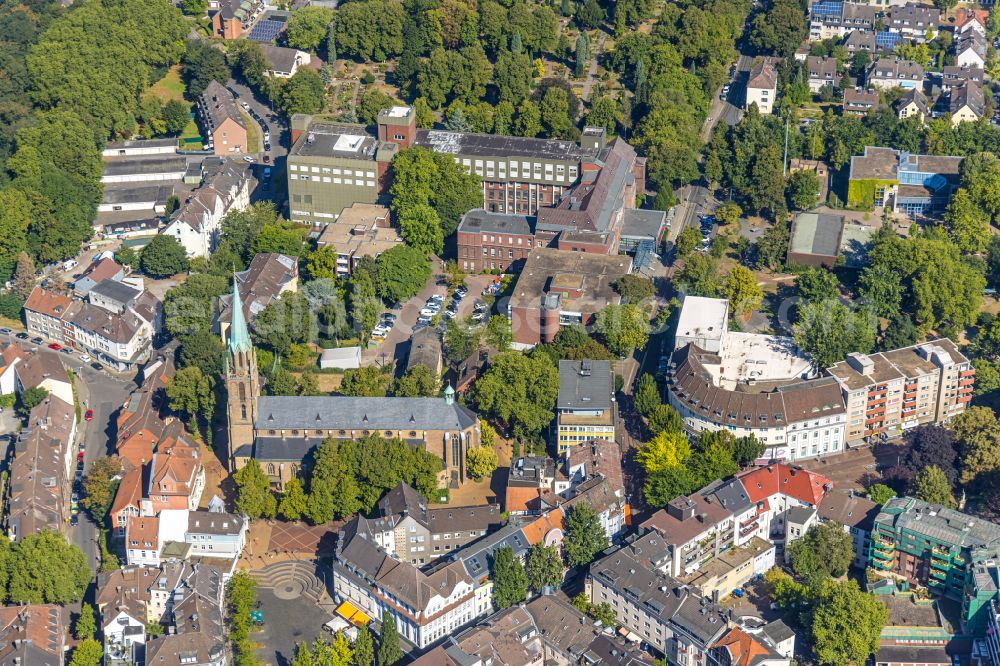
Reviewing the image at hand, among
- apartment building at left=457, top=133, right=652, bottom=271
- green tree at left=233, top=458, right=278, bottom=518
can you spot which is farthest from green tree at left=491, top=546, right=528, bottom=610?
A: apartment building at left=457, top=133, right=652, bottom=271

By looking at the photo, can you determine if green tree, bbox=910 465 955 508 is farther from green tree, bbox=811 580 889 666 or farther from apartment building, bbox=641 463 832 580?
green tree, bbox=811 580 889 666

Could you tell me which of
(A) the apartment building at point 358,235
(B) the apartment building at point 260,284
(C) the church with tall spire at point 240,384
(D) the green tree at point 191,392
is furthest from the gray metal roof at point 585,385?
(B) the apartment building at point 260,284

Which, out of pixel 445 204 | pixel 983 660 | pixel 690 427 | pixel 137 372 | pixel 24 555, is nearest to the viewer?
pixel 983 660

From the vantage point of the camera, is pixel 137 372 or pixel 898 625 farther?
pixel 137 372

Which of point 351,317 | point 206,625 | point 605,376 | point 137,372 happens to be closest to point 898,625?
point 605,376

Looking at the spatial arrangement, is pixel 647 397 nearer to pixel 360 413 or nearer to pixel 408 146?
pixel 360 413

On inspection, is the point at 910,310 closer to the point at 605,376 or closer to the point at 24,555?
the point at 605,376

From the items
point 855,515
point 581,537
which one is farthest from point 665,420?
point 855,515
